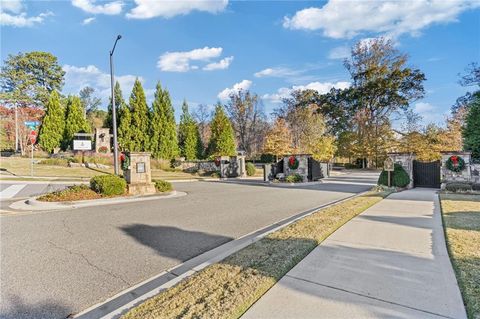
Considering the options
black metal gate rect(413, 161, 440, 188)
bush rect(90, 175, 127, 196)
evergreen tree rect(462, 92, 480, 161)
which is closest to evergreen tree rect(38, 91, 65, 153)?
bush rect(90, 175, 127, 196)

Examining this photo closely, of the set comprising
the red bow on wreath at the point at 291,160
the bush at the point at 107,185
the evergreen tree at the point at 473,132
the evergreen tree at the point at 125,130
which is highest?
the evergreen tree at the point at 125,130

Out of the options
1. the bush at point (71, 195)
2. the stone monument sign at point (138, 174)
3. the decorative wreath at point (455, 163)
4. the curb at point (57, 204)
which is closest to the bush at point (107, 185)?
the bush at point (71, 195)

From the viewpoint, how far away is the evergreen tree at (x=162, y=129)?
3206cm

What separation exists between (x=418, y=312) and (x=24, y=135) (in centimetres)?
4516

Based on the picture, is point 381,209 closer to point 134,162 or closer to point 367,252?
point 367,252

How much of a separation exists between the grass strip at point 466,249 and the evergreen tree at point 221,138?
2856 centimetres

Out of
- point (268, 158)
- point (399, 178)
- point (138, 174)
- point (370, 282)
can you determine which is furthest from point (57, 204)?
point (268, 158)

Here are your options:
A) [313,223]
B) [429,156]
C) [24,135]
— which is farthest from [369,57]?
[24,135]

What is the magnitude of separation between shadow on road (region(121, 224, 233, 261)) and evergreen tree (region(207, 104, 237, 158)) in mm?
28411

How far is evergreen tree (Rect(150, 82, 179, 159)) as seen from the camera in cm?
3206

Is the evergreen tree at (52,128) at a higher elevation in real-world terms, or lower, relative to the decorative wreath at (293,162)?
higher

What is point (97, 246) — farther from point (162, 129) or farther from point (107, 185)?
point (162, 129)

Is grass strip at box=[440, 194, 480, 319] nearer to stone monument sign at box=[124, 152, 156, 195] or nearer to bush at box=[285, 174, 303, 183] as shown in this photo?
stone monument sign at box=[124, 152, 156, 195]

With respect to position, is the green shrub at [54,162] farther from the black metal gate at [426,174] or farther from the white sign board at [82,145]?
the black metal gate at [426,174]
